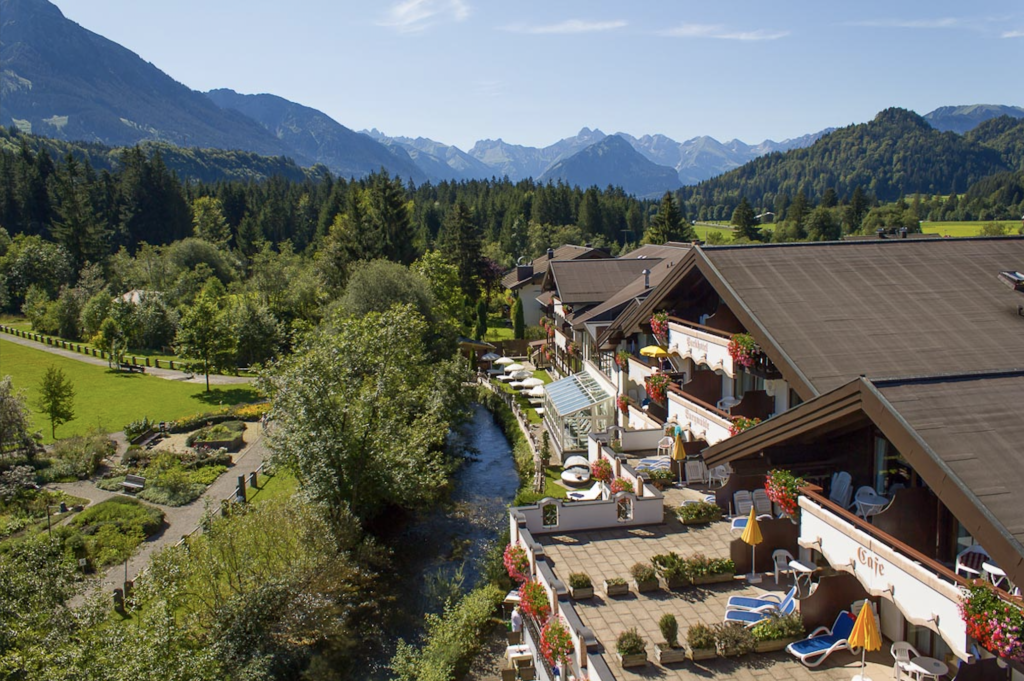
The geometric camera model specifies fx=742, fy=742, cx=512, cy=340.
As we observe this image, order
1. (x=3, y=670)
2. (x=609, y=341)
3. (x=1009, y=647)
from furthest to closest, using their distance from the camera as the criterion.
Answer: (x=609, y=341) → (x=3, y=670) → (x=1009, y=647)

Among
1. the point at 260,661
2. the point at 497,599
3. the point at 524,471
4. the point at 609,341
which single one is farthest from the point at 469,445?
the point at 260,661

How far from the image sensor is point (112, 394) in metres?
49.5

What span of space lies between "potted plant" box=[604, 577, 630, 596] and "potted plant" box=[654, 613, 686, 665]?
6.02 feet

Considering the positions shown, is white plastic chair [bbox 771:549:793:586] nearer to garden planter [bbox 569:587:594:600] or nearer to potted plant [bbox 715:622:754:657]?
potted plant [bbox 715:622:754:657]

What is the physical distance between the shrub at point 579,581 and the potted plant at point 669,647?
205cm

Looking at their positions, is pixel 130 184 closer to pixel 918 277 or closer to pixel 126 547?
pixel 126 547

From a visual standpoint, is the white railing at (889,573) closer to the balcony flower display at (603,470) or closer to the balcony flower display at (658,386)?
the balcony flower display at (603,470)

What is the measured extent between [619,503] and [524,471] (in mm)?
18460

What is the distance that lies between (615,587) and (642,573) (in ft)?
2.08

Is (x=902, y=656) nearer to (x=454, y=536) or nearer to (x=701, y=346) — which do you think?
(x=701, y=346)

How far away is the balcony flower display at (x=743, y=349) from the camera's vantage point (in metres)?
17.7

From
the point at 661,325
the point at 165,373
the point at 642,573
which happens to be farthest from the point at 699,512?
the point at 165,373

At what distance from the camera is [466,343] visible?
2467 inches

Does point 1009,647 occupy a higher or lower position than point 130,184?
lower
